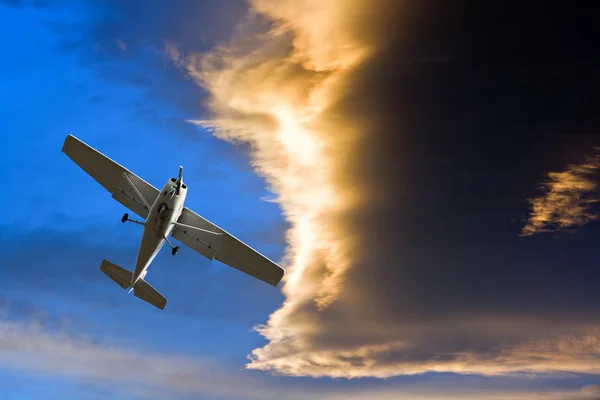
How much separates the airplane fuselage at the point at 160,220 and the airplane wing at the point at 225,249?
74.4 inches

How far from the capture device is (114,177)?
144 feet

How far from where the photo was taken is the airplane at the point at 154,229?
42.8 metres

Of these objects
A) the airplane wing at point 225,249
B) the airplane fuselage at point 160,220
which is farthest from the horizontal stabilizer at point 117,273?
the airplane wing at point 225,249

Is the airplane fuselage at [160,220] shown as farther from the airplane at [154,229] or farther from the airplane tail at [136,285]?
the airplane tail at [136,285]

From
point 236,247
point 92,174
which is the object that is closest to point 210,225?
point 236,247

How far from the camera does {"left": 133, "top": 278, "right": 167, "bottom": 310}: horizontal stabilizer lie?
47.2 m

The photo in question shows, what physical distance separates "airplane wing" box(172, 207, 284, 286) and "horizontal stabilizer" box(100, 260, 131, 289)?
4.96 meters

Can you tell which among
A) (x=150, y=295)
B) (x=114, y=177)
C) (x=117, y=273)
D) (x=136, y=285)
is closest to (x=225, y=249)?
(x=150, y=295)

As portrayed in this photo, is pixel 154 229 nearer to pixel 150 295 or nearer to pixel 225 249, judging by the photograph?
pixel 225 249

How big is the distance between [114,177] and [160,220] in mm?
5460

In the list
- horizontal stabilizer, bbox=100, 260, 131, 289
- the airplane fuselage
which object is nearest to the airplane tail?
horizontal stabilizer, bbox=100, 260, 131, 289

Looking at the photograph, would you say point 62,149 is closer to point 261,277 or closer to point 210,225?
point 210,225

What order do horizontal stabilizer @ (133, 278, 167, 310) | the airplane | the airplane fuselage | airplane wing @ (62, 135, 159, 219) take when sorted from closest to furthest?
1. the airplane fuselage
2. the airplane
3. airplane wing @ (62, 135, 159, 219)
4. horizontal stabilizer @ (133, 278, 167, 310)

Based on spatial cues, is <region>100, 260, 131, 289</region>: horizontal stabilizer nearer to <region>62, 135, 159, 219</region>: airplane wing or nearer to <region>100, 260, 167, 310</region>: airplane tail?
<region>100, 260, 167, 310</region>: airplane tail
